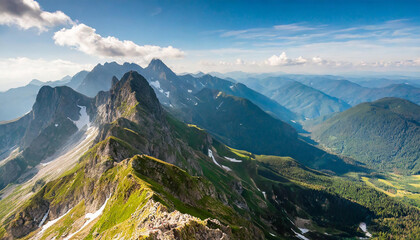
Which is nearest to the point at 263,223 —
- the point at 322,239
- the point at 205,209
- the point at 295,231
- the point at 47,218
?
the point at 295,231

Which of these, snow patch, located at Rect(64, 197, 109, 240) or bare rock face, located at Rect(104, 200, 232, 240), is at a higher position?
bare rock face, located at Rect(104, 200, 232, 240)

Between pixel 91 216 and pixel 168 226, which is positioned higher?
pixel 168 226

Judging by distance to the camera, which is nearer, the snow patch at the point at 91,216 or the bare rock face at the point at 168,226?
the bare rock face at the point at 168,226

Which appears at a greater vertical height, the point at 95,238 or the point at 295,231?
the point at 95,238

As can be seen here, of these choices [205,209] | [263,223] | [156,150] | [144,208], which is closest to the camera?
[144,208]

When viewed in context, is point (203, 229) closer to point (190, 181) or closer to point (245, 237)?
point (245, 237)

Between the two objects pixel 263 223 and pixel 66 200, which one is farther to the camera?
pixel 263 223

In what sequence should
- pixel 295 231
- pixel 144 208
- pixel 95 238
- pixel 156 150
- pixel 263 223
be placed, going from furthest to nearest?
pixel 295 231, pixel 263 223, pixel 156 150, pixel 95 238, pixel 144 208

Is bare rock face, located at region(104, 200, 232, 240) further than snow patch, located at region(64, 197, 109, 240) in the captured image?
No

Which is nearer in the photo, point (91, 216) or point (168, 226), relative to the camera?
point (168, 226)

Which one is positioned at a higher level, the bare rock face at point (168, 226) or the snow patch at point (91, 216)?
the bare rock face at point (168, 226)

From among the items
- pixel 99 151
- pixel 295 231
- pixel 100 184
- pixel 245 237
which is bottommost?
pixel 295 231
